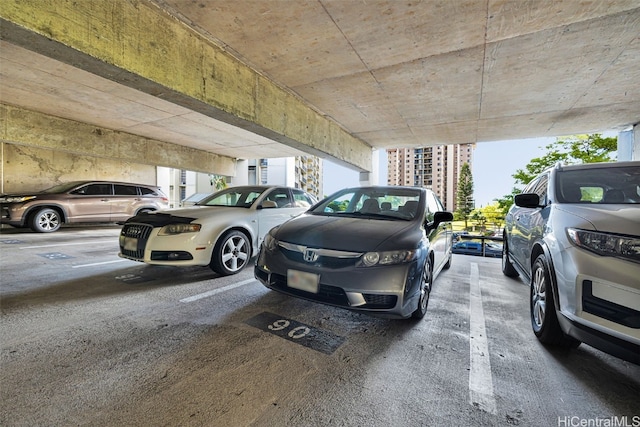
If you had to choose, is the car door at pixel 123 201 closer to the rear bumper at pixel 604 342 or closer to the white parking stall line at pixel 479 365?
the white parking stall line at pixel 479 365

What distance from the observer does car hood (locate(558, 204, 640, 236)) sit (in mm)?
1672

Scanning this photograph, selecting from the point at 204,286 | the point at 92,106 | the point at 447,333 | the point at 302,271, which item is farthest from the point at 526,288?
the point at 92,106

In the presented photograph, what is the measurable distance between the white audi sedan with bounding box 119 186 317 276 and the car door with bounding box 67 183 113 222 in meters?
6.50

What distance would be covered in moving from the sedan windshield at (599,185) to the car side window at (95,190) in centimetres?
1150

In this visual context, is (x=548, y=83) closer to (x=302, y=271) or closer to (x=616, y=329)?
(x=616, y=329)

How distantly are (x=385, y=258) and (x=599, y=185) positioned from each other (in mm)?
2320

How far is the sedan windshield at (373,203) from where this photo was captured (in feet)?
10.5

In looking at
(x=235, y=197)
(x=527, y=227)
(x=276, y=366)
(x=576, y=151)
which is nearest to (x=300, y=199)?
(x=235, y=197)

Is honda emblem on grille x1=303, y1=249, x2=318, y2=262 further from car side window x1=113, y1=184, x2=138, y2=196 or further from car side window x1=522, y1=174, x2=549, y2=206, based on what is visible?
car side window x1=113, y1=184, x2=138, y2=196

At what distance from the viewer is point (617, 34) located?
3555 millimetres

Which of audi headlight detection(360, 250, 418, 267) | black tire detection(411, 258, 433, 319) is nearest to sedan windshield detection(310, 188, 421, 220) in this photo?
black tire detection(411, 258, 433, 319)

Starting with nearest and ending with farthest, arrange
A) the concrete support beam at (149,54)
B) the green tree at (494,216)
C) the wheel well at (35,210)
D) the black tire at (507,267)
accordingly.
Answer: the concrete support beam at (149,54) → the black tire at (507,267) → the wheel well at (35,210) → the green tree at (494,216)

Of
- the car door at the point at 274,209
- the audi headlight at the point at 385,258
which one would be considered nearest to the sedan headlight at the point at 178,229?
the car door at the point at 274,209

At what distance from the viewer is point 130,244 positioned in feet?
12.3
